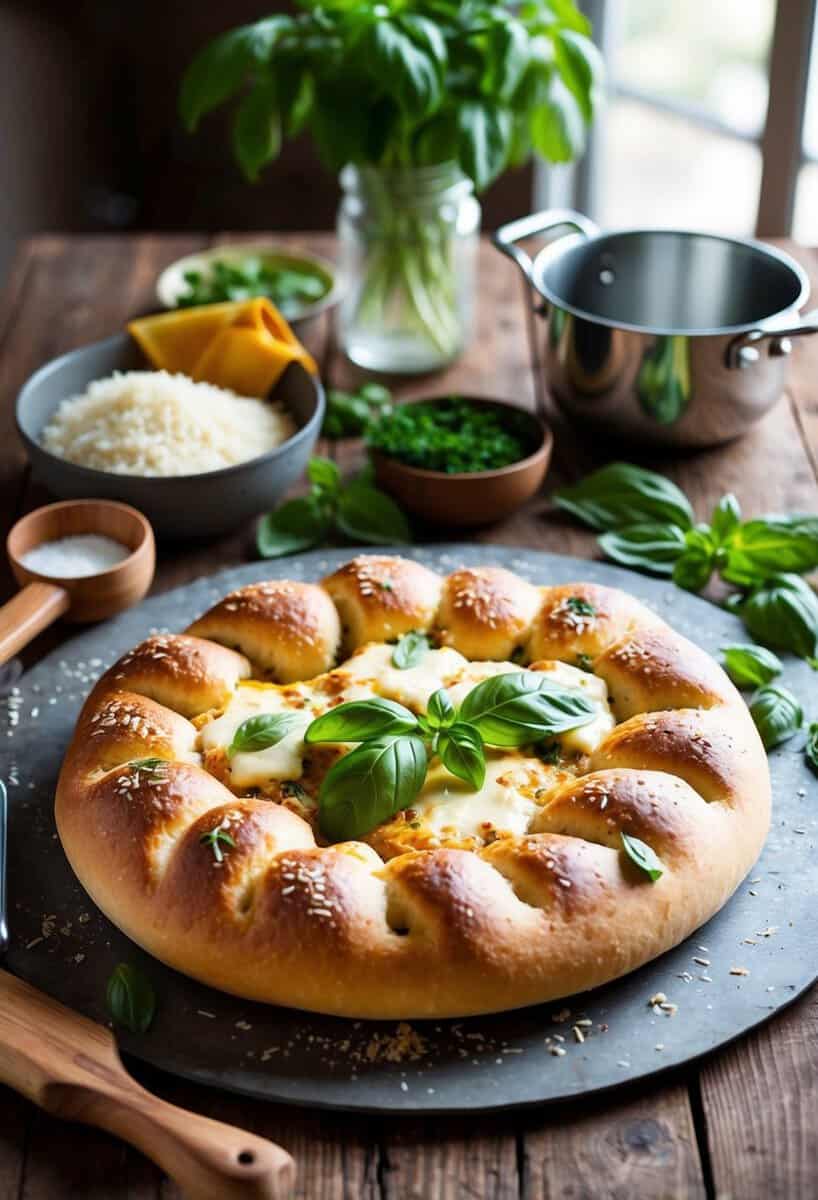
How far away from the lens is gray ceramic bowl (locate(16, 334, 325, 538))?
230 centimetres

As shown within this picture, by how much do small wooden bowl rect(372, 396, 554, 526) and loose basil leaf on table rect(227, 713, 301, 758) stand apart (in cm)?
81

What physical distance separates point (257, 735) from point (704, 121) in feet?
11.7

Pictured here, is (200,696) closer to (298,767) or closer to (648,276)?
(298,767)

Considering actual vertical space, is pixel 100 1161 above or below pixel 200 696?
below

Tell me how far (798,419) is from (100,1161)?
2.10 m

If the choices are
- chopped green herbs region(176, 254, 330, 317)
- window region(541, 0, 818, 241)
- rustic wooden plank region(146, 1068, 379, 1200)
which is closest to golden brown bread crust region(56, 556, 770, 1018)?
rustic wooden plank region(146, 1068, 379, 1200)

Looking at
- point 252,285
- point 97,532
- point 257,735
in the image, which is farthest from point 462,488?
point 252,285

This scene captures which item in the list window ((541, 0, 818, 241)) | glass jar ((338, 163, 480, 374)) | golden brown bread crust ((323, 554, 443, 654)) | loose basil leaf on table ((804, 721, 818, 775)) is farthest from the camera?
window ((541, 0, 818, 241))

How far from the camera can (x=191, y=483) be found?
2291mm

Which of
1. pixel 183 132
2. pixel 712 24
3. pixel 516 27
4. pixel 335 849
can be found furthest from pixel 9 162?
pixel 335 849

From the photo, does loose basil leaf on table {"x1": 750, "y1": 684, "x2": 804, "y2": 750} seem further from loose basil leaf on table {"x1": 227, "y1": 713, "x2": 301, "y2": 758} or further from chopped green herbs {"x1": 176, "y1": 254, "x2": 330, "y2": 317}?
chopped green herbs {"x1": 176, "y1": 254, "x2": 330, "y2": 317}

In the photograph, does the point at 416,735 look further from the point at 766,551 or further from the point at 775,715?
the point at 766,551

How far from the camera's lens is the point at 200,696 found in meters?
1.82

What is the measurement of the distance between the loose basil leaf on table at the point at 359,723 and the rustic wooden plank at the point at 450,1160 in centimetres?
47
